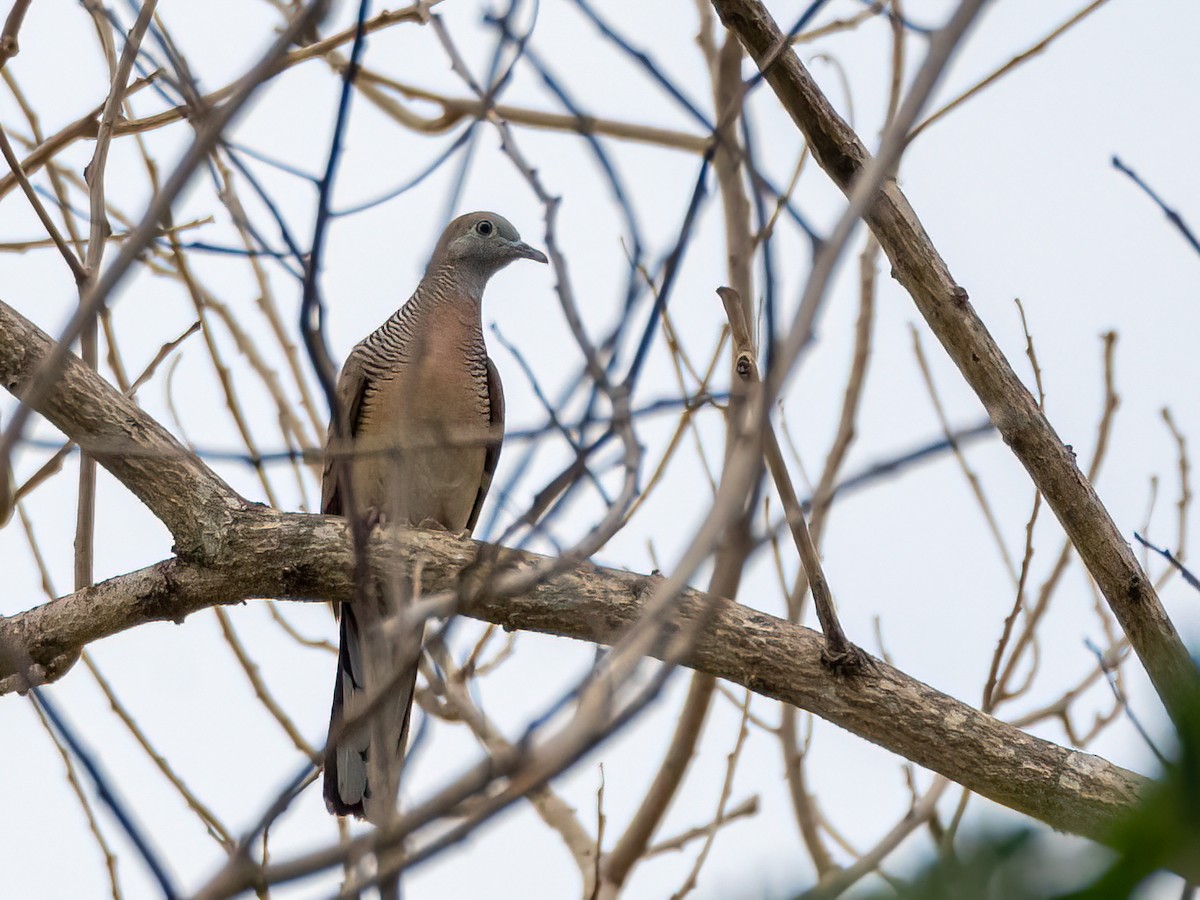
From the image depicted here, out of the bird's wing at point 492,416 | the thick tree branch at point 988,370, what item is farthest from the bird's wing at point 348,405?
the thick tree branch at point 988,370

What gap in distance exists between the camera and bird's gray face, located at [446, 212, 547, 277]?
6.25m

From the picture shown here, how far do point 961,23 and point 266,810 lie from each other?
1111 millimetres

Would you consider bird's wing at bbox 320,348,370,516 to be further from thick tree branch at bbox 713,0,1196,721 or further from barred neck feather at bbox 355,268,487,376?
thick tree branch at bbox 713,0,1196,721

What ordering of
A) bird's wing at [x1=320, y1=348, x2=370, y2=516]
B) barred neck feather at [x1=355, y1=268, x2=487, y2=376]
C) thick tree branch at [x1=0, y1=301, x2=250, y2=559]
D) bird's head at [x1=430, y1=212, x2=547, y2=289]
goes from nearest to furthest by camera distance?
thick tree branch at [x1=0, y1=301, x2=250, y2=559] < bird's wing at [x1=320, y1=348, x2=370, y2=516] < barred neck feather at [x1=355, y1=268, x2=487, y2=376] < bird's head at [x1=430, y1=212, x2=547, y2=289]

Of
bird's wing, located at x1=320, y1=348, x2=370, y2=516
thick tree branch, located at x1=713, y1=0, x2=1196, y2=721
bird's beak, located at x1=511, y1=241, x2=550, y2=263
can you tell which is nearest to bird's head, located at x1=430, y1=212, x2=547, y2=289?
bird's beak, located at x1=511, y1=241, x2=550, y2=263

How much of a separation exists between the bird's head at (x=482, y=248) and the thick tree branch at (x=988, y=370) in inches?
121

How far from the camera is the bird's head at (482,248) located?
624 cm

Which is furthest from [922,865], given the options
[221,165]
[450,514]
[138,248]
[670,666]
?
[450,514]

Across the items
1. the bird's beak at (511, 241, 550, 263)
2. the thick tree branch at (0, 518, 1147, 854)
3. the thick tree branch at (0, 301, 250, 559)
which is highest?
the bird's beak at (511, 241, 550, 263)

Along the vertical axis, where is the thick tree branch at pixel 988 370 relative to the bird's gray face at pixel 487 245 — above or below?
below

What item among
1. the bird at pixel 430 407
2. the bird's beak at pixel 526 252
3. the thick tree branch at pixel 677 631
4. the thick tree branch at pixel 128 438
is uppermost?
the bird's beak at pixel 526 252

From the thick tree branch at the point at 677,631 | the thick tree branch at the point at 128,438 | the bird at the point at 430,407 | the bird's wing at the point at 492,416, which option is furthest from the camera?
the bird's wing at the point at 492,416

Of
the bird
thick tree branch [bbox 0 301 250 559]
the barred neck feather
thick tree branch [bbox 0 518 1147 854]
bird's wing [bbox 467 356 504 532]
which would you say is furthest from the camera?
bird's wing [bbox 467 356 504 532]

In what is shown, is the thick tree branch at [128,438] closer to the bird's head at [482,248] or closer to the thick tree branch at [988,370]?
the thick tree branch at [988,370]
